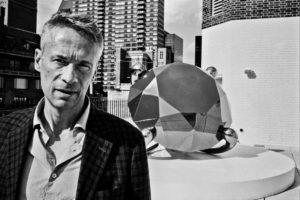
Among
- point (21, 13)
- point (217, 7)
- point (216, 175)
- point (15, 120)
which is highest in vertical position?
point (21, 13)

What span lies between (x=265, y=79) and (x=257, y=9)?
285cm

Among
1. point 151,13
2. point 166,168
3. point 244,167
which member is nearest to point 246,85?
point 244,167

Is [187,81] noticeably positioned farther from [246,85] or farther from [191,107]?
[246,85]

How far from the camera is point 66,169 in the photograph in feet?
5.16

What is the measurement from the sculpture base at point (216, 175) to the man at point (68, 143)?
3916 millimetres

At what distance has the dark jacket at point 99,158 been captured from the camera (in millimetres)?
1553

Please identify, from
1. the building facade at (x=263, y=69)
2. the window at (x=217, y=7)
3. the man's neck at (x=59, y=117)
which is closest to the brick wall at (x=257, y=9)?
the building facade at (x=263, y=69)

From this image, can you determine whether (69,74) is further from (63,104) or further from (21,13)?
(21,13)

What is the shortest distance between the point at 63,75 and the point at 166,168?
17.1 feet

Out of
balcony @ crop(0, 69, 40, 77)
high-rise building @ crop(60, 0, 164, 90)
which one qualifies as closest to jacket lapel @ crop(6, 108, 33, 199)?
balcony @ crop(0, 69, 40, 77)

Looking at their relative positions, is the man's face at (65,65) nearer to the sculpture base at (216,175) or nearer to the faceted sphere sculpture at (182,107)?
the sculpture base at (216,175)

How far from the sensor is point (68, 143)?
164cm

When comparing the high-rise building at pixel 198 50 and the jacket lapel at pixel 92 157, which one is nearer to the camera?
the jacket lapel at pixel 92 157

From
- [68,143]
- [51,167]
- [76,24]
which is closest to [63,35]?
[76,24]
